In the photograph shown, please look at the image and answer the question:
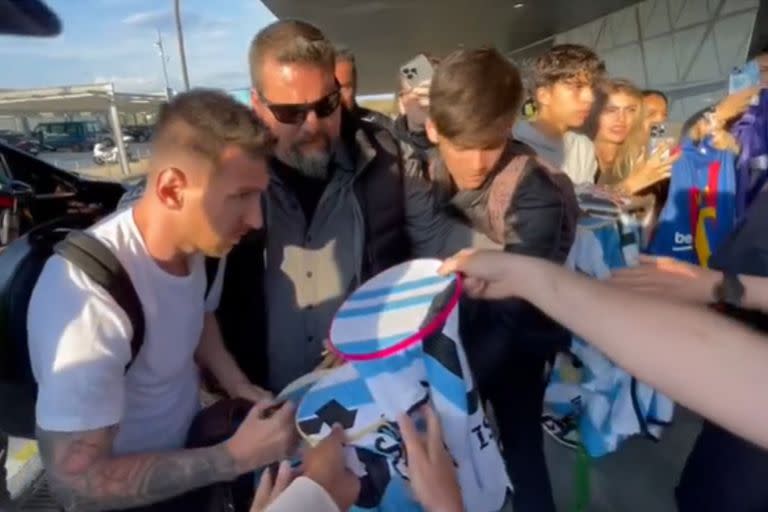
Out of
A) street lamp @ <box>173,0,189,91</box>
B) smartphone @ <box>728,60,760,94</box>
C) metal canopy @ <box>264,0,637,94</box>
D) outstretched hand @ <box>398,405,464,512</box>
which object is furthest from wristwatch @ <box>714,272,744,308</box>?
street lamp @ <box>173,0,189,91</box>

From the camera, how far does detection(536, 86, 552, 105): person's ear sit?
9.72 feet

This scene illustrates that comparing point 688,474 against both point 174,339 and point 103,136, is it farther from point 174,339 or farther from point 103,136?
point 103,136

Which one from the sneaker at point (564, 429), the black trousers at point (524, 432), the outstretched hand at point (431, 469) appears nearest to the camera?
the outstretched hand at point (431, 469)

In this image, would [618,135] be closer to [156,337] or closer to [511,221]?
[511,221]

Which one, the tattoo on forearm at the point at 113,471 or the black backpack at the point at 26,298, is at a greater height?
the black backpack at the point at 26,298

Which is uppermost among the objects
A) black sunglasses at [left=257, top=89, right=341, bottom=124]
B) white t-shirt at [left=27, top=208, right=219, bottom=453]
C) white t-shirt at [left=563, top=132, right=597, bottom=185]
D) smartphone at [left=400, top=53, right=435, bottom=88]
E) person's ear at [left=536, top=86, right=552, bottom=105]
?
smartphone at [left=400, top=53, right=435, bottom=88]

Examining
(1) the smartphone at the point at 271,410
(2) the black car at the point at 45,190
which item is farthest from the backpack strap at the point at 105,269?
(2) the black car at the point at 45,190

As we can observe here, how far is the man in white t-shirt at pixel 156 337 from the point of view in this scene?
1200 millimetres

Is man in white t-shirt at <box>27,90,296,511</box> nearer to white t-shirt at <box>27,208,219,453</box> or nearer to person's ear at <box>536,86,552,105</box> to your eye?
white t-shirt at <box>27,208,219,453</box>

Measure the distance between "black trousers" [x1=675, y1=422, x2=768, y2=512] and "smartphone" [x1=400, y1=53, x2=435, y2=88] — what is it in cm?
191

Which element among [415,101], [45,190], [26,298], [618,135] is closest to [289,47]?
[26,298]

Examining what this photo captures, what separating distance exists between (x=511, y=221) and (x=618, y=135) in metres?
1.92

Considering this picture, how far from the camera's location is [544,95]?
2980mm

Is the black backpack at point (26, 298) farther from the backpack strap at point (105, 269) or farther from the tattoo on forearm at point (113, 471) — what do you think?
the tattoo on forearm at point (113, 471)
